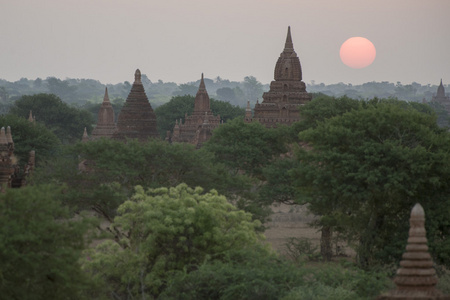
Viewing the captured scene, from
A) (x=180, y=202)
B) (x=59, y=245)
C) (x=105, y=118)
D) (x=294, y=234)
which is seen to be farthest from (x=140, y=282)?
(x=105, y=118)

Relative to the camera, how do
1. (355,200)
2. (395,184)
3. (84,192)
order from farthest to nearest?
(84,192)
(355,200)
(395,184)

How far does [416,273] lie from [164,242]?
1098 centimetres

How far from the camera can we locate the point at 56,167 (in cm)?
3838

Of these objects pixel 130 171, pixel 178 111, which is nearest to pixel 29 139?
pixel 130 171

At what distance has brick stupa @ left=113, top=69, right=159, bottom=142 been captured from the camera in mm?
69188

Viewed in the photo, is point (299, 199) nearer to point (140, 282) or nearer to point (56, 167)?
point (56, 167)

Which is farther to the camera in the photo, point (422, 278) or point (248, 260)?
point (248, 260)

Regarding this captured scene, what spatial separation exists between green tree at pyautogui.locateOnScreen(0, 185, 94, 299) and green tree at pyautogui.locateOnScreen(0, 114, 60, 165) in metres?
40.2

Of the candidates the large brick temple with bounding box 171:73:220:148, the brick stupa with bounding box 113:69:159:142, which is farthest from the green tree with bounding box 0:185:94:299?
the large brick temple with bounding box 171:73:220:148

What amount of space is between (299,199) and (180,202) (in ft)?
37.6

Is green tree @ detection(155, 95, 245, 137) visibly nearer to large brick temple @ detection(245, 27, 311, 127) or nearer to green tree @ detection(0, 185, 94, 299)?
large brick temple @ detection(245, 27, 311, 127)

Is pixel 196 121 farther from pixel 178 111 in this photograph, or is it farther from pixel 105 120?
pixel 178 111

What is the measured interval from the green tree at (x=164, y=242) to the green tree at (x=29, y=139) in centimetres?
3442

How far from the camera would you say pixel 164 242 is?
26.3m
